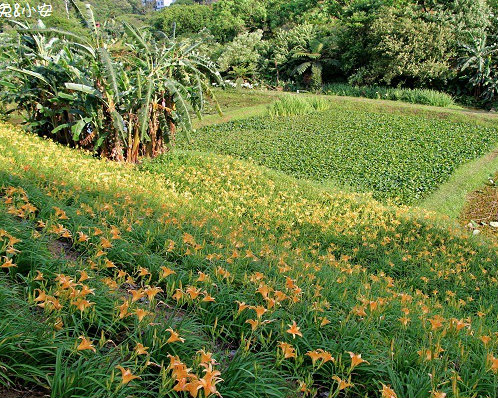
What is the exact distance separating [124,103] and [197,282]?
6283mm

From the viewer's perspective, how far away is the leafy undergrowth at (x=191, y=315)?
5.78 ft

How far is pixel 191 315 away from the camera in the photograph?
2.39 metres

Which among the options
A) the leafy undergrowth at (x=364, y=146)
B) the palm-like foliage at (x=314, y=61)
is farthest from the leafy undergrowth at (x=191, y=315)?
the palm-like foliage at (x=314, y=61)

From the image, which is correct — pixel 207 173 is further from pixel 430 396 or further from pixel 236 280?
pixel 430 396

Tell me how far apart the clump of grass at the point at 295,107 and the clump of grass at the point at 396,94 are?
13.5ft

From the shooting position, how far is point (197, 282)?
2.71 m

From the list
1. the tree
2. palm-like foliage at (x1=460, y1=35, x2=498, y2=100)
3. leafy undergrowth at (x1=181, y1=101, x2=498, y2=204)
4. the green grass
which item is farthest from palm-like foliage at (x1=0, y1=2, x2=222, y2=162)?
the tree

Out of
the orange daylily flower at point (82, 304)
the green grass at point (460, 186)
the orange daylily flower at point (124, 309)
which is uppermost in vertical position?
the orange daylily flower at point (82, 304)

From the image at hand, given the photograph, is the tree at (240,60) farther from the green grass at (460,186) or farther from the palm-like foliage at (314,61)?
the green grass at (460,186)

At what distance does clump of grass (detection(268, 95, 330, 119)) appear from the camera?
1609 centimetres

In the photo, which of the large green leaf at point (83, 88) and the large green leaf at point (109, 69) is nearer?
the large green leaf at point (109, 69)

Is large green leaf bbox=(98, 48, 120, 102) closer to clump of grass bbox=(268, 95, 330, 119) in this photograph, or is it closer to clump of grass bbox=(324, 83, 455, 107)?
clump of grass bbox=(268, 95, 330, 119)

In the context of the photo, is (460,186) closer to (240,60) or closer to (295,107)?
(295,107)

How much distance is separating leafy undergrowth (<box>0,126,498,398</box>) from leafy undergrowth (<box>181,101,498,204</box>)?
4.39 m
